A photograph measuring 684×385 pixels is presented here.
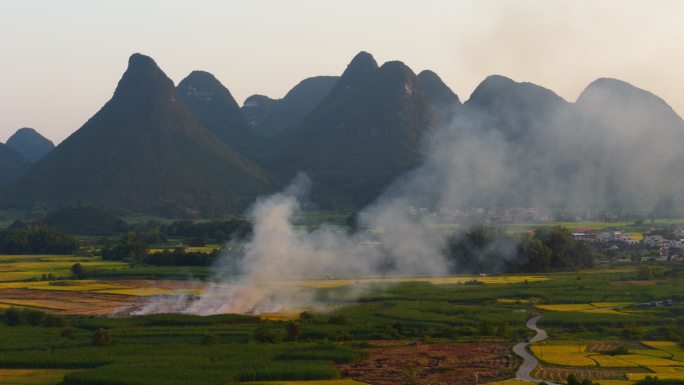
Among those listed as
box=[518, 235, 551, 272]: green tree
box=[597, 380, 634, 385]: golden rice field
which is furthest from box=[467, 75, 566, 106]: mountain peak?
box=[597, 380, 634, 385]: golden rice field

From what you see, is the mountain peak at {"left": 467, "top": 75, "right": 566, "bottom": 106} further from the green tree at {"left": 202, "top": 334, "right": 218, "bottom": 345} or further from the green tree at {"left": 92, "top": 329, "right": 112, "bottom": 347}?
the green tree at {"left": 92, "top": 329, "right": 112, "bottom": 347}

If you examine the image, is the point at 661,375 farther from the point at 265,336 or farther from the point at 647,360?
the point at 265,336

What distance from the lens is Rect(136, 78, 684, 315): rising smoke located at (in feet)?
192

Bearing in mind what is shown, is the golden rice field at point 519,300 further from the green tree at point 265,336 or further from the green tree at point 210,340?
the green tree at point 210,340

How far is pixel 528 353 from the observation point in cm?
3416

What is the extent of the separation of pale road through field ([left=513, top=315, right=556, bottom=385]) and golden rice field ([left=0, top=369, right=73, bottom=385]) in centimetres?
1477

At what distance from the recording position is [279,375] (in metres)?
29.7

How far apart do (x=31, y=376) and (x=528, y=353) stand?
57.2 feet

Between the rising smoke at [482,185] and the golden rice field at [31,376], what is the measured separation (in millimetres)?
15134

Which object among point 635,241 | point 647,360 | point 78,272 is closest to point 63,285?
point 78,272

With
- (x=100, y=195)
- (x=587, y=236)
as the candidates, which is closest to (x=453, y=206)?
(x=587, y=236)

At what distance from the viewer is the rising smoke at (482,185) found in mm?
58531

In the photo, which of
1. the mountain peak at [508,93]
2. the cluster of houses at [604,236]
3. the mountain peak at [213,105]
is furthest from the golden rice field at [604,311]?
the mountain peak at [213,105]

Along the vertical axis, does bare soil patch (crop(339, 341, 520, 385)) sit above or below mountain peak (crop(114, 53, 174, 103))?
below
